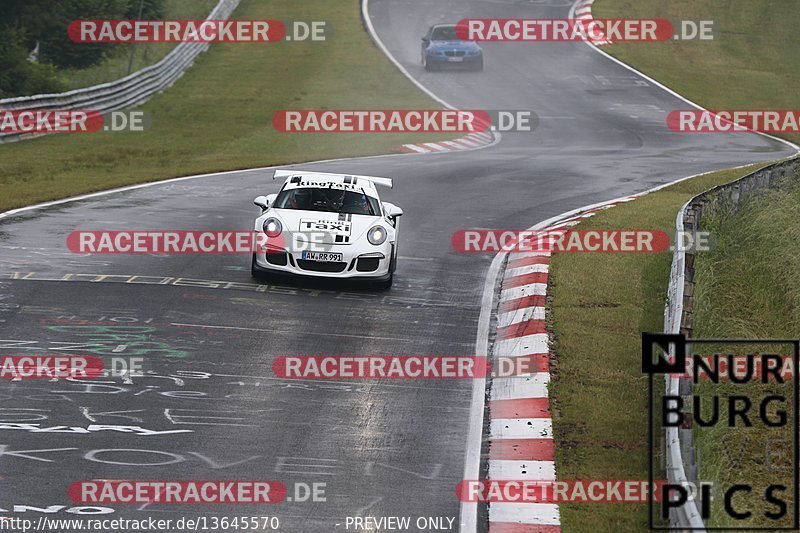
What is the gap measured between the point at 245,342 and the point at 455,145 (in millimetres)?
20372

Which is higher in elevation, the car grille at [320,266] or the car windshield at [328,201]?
the car windshield at [328,201]

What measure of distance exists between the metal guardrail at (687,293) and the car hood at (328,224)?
3.67 m

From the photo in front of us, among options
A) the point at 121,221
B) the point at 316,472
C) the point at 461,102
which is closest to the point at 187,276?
the point at 121,221

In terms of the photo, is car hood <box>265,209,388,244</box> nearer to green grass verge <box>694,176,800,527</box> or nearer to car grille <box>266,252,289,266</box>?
car grille <box>266,252,289,266</box>

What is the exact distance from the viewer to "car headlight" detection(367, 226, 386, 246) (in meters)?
14.9

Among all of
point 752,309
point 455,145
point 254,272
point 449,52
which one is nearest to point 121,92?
point 455,145

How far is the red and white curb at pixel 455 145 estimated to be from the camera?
102 feet

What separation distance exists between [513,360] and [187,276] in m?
4.83

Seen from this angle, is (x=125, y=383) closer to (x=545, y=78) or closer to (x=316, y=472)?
(x=316, y=472)

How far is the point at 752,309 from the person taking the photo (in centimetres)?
1602

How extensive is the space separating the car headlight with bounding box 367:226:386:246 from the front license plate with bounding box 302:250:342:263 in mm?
485
